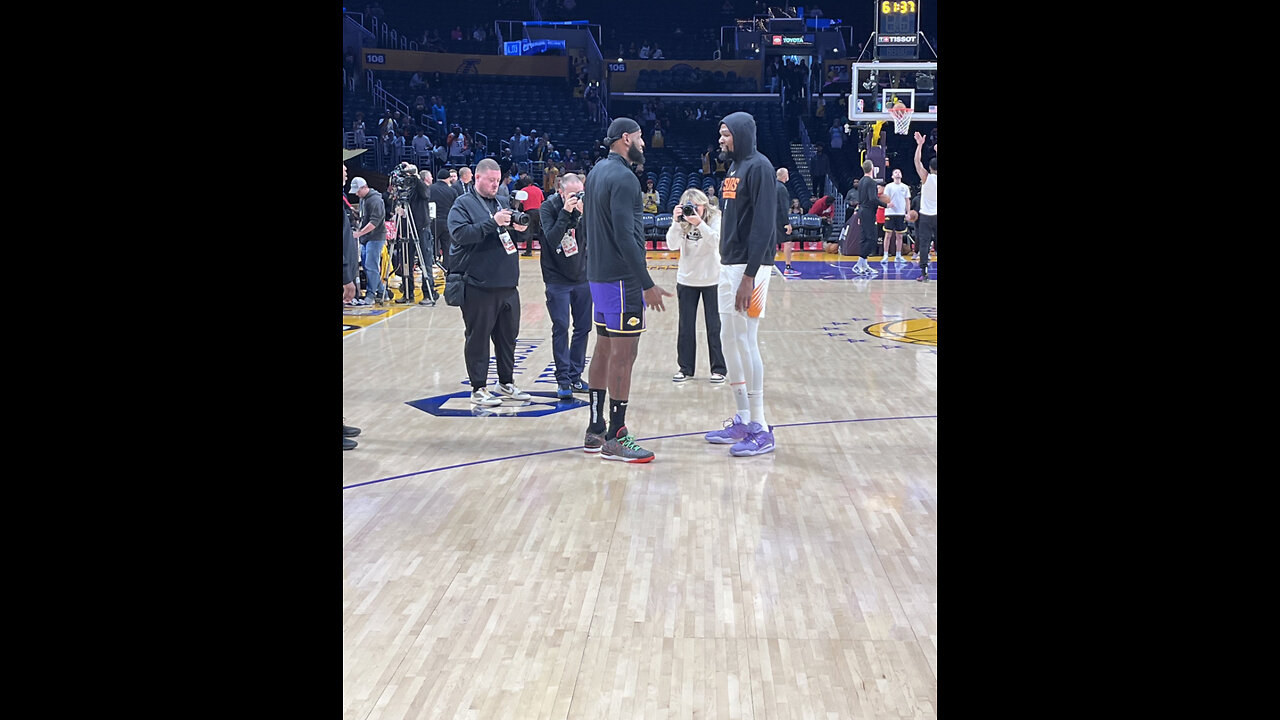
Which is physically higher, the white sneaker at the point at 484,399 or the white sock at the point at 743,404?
the white sock at the point at 743,404

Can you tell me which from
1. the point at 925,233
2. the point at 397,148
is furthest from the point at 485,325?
the point at 397,148

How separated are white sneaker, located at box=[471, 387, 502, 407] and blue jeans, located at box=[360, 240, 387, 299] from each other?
18.6 ft

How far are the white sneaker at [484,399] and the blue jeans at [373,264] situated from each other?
5.66m

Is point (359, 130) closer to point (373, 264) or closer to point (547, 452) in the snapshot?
point (373, 264)

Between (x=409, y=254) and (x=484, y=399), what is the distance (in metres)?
6.68

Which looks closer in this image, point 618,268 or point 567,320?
point 618,268

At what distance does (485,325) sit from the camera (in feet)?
21.7

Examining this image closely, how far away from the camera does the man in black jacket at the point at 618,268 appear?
5.12 metres

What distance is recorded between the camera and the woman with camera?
6.89 metres

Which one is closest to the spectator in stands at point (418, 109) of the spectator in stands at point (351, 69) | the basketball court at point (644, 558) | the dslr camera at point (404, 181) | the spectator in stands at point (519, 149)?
the spectator in stands at point (351, 69)

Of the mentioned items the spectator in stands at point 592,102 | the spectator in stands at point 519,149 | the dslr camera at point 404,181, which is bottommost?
the dslr camera at point 404,181

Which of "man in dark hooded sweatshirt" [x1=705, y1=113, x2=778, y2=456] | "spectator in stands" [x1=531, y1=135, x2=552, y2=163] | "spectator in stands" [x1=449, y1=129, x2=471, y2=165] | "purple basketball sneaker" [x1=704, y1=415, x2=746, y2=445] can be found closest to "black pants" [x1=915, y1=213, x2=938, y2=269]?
"purple basketball sneaker" [x1=704, y1=415, x2=746, y2=445]

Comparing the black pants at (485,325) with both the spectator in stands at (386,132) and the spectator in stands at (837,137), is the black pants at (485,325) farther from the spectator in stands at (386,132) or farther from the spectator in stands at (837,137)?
the spectator in stands at (837,137)
